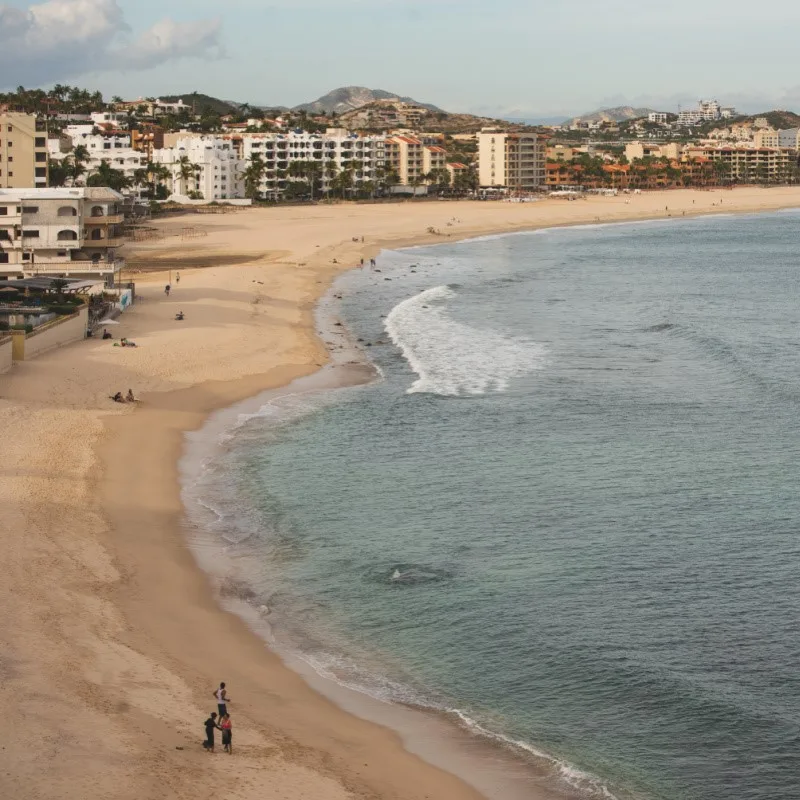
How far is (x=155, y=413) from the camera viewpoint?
43031mm

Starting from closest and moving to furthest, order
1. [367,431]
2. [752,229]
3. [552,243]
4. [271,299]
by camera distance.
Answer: [367,431]
[271,299]
[552,243]
[752,229]

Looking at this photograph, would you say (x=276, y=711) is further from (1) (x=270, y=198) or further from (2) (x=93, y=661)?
(1) (x=270, y=198)

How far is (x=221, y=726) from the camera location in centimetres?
1989

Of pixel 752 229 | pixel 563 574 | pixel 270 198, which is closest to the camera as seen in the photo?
pixel 563 574

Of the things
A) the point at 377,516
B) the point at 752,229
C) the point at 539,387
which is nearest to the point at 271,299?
the point at 539,387

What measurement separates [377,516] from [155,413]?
1263cm

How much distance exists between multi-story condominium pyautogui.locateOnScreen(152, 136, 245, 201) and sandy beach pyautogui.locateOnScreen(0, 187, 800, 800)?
115m

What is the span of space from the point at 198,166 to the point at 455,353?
119344 mm

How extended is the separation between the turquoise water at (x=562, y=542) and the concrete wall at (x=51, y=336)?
10971 millimetres

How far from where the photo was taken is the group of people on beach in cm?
1966

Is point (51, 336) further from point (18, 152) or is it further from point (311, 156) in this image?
point (311, 156)

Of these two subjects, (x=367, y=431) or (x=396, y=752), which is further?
(x=367, y=431)

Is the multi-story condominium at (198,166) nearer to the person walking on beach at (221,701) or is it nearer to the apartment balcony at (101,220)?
the apartment balcony at (101,220)

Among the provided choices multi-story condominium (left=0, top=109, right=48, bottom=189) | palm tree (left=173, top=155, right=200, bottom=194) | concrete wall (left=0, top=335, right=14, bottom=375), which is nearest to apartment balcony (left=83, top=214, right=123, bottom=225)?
concrete wall (left=0, top=335, right=14, bottom=375)
